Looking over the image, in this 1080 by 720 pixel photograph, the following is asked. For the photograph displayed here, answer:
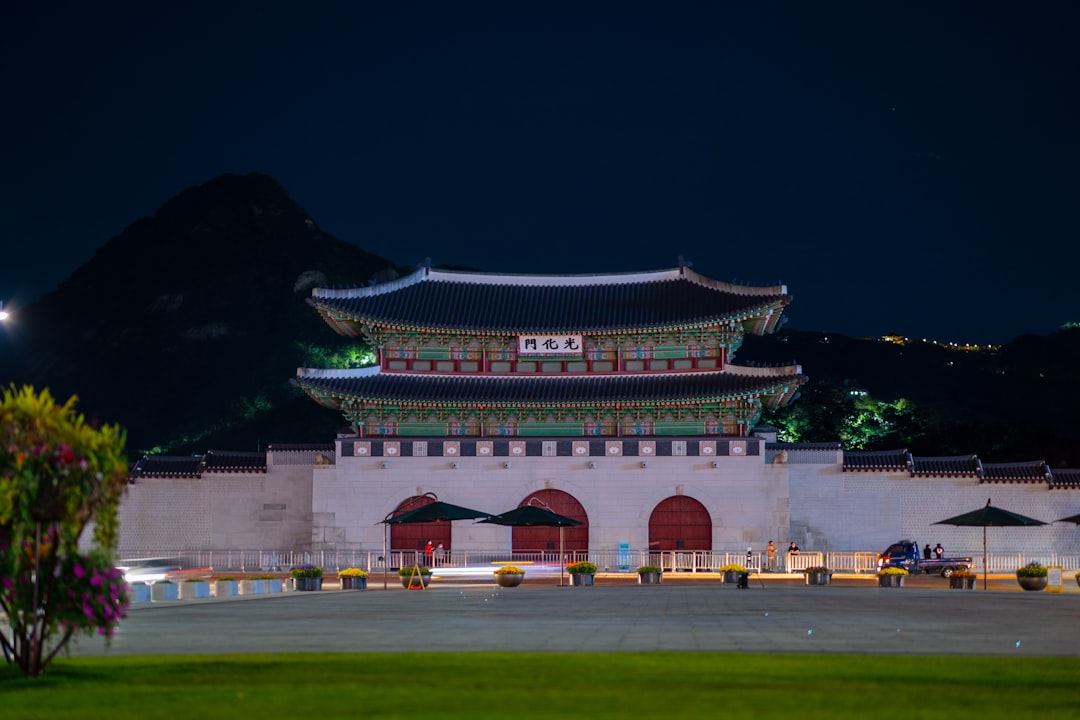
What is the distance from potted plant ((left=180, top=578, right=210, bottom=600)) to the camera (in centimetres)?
3077

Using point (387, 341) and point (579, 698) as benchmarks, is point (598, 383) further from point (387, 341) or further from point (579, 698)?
point (579, 698)

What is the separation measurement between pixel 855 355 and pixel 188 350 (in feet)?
208

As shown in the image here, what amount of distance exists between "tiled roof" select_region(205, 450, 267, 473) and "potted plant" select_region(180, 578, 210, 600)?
18394mm

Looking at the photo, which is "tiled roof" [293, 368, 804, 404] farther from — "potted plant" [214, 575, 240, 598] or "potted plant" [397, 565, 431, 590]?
"potted plant" [214, 575, 240, 598]

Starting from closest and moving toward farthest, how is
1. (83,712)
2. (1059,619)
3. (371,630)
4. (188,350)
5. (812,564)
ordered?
1. (83,712)
2. (371,630)
3. (1059,619)
4. (812,564)
5. (188,350)

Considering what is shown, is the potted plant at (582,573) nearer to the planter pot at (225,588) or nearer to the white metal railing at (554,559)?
the white metal railing at (554,559)

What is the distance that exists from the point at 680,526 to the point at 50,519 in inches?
1474

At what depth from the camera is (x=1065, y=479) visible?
46750 millimetres

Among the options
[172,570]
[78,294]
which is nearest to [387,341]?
[172,570]

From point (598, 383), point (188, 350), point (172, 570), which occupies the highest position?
point (188, 350)

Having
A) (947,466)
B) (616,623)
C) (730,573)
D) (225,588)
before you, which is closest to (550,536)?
(730,573)

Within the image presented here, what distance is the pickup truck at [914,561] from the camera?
44.8m

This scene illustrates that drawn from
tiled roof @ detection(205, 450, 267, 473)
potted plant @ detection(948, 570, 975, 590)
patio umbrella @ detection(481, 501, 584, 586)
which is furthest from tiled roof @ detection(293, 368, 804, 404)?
potted plant @ detection(948, 570, 975, 590)

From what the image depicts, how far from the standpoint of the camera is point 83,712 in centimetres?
1085
